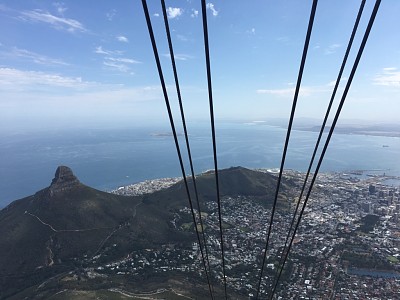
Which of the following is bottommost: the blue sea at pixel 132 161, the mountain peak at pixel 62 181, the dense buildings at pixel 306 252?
the blue sea at pixel 132 161

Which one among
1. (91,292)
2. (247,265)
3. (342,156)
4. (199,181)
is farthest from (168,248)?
(342,156)

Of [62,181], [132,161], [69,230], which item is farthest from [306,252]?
[132,161]

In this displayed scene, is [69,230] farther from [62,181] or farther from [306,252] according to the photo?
[306,252]

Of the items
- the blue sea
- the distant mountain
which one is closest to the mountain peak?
the distant mountain

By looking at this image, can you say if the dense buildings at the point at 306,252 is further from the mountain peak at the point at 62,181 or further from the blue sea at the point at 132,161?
the blue sea at the point at 132,161

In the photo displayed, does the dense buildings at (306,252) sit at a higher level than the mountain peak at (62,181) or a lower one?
lower

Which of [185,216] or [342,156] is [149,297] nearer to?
[185,216]

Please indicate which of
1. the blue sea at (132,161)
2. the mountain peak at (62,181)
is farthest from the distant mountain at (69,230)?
the blue sea at (132,161)

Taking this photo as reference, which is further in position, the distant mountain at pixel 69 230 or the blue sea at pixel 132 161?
the blue sea at pixel 132 161
